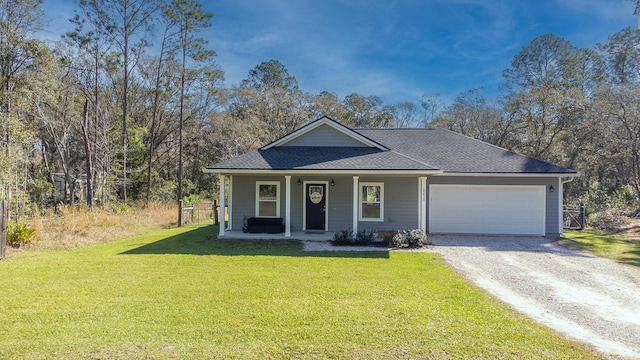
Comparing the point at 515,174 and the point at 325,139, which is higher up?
the point at 325,139

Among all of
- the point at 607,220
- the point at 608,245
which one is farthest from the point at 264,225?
the point at 607,220

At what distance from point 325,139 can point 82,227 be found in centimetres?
952

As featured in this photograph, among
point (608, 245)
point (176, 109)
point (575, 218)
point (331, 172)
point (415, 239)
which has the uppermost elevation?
point (176, 109)

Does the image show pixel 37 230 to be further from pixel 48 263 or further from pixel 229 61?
pixel 229 61

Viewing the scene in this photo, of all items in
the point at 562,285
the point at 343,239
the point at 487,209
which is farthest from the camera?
the point at 487,209

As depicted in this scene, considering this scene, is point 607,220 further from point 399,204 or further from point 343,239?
point 343,239

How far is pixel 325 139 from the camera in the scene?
45.4 ft

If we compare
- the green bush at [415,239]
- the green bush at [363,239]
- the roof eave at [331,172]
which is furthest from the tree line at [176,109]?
the green bush at [415,239]

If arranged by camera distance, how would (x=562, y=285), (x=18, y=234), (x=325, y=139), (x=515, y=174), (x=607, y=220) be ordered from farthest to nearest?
(x=607, y=220) → (x=325, y=139) → (x=515, y=174) → (x=18, y=234) → (x=562, y=285)

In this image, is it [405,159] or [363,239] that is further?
[405,159]

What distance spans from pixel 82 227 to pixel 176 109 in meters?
16.9

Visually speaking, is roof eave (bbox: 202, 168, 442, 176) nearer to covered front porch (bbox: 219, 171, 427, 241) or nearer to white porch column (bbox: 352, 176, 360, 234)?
white porch column (bbox: 352, 176, 360, 234)

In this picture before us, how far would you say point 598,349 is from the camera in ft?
13.1

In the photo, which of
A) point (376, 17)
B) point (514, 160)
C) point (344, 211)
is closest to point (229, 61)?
point (376, 17)
